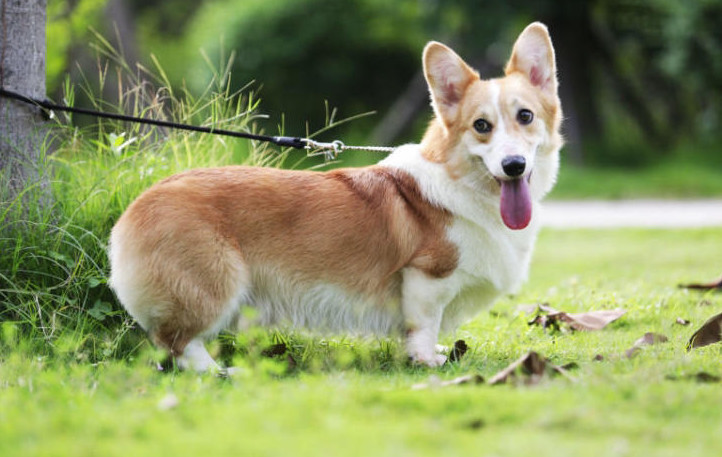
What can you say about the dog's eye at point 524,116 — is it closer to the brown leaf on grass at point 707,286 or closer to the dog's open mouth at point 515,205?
the dog's open mouth at point 515,205

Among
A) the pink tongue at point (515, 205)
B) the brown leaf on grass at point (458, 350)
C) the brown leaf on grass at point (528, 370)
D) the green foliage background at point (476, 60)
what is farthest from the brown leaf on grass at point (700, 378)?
the green foliage background at point (476, 60)

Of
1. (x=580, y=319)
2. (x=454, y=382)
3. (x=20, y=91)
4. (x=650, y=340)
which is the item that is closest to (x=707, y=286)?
(x=580, y=319)

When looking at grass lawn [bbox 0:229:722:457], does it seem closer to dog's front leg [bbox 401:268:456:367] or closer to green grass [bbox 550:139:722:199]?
dog's front leg [bbox 401:268:456:367]

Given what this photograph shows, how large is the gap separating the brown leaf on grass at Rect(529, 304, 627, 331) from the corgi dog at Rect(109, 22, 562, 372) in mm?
674

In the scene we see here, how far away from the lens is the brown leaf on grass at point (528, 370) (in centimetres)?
330

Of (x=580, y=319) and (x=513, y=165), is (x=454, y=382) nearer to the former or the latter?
(x=513, y=165)

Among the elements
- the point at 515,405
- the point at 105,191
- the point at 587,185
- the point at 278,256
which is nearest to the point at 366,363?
the point at 278,256

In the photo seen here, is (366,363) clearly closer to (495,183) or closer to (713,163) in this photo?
(495,183)

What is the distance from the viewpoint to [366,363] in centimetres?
400

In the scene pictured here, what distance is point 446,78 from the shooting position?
419cm

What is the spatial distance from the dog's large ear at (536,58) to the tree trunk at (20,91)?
236 cm

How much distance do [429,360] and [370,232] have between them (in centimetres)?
62

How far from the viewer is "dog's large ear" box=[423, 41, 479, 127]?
4.16 meters

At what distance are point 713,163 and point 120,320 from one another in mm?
10609
